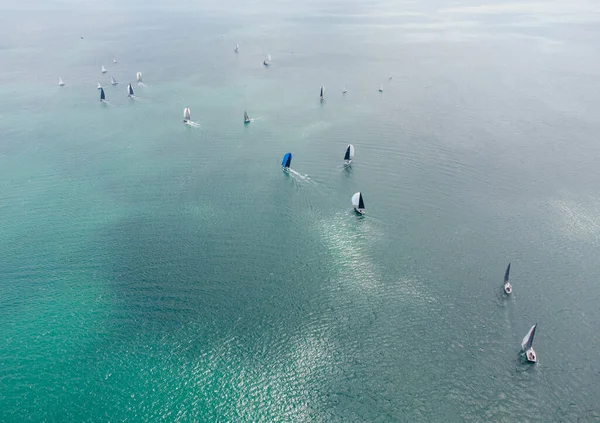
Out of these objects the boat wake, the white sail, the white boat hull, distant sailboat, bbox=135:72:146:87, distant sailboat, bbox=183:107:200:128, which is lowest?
the white boat hull

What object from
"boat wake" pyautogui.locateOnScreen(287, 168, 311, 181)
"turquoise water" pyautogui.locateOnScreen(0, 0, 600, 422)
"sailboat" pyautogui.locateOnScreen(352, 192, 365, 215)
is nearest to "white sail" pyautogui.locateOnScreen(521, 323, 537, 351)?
"turquoise water" pyautogui.locateOnScreen(0, 0, 600, 422)

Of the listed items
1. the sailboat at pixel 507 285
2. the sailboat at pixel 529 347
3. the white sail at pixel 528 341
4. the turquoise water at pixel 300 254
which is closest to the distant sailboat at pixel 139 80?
the turquoise water at pixel 300 254

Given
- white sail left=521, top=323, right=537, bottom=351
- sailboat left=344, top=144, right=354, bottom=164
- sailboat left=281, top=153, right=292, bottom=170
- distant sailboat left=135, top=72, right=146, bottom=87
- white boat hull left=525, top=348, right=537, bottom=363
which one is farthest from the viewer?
distant sailboat left=135, top=72, right=146, bottom=87

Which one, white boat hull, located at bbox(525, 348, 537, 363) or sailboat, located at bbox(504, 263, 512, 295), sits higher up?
sailboat, located at bbox(504, 263, 512, 295)

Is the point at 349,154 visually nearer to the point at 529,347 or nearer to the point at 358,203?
the point at 358,203

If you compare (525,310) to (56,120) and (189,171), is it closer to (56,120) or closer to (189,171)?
(189,171)

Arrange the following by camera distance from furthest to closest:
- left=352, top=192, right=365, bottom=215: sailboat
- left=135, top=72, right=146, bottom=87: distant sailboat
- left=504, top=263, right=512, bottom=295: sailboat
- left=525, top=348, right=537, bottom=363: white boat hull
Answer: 1. left=135, top=72, right=146, bottom=87: distant sailboat
2. left=352, top=192, right=365, bottom=215: sailboat
3. left=504, top=263, right=512, bottom=295: sailboat
4. left=525, top=348, right=537, bottom=363: white boat hull

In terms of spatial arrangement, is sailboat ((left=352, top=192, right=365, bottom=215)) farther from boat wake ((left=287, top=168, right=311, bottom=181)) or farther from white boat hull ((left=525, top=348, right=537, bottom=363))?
white boat hull ((left=525, top=348, right=537, bottom=363))

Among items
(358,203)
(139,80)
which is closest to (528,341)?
(358,203)
